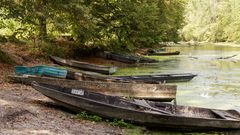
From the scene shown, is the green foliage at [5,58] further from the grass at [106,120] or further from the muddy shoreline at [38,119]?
the grass at [106,120]

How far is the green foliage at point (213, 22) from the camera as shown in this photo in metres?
86.9

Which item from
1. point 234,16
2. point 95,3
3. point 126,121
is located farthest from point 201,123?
point 234,16

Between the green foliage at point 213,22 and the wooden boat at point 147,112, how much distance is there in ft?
239

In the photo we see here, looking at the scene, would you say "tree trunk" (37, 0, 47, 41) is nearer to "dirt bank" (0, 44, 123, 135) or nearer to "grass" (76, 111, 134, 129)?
"dirt bank" (0, 44, 123, 135)

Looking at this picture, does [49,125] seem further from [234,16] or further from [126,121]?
[234,16]

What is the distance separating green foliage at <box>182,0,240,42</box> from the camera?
86856 mm

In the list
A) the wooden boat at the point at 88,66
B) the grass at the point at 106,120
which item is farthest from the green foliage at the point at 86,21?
the grass at the point at 106,120

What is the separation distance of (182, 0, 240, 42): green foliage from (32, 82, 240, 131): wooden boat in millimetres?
72836

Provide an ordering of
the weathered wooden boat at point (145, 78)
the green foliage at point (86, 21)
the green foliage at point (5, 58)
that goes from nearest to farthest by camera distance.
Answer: the weathered wooden boat at point (145, 78), the green foliage at point (5, 58), the green foliage at point (86, 21)

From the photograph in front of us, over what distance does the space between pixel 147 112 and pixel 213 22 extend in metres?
98.3

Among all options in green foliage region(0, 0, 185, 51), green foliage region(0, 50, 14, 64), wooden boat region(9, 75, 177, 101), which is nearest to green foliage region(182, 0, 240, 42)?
green foliage region(0, 0, 185, 51)

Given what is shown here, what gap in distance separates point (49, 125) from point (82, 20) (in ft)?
50.1

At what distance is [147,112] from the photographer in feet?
38.1

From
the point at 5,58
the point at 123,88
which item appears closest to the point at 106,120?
the point at 123,88
